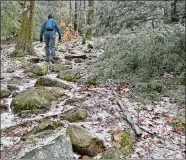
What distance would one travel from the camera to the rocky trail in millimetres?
5824

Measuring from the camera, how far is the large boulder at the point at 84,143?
19.1 ft

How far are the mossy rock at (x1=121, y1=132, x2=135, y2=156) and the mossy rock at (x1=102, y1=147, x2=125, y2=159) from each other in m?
Answer: 0.21

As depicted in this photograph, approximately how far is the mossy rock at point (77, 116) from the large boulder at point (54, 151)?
1695 mm

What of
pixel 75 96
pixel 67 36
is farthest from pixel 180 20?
pixel 67 36

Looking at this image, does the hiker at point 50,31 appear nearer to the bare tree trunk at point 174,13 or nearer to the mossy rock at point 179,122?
the bare tree trunk at point 174,13

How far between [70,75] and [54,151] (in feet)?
20.6

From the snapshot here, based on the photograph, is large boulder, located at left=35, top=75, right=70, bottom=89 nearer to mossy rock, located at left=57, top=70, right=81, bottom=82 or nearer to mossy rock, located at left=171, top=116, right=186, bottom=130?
mossy rock, located at left=57, top=70, right=81, bottom=82

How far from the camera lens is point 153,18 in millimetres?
9188

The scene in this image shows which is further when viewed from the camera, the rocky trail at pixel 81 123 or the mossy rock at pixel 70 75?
the mossy rock at pixel 70 75

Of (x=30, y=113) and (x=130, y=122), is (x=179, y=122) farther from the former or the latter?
(x=30, y=113)

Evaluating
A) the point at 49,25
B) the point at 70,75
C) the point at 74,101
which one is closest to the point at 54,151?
the point at 74,101

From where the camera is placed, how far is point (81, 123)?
23.4 feet

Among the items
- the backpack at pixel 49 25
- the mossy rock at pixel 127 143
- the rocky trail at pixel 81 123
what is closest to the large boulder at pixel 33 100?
the rocky trail at pixel 81 123

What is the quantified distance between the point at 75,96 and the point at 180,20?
319 cm
